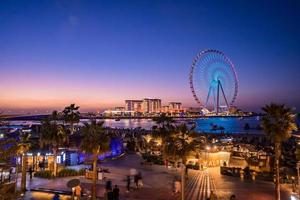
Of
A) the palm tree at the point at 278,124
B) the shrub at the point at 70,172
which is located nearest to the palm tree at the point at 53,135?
the shrub at the point at 70,172

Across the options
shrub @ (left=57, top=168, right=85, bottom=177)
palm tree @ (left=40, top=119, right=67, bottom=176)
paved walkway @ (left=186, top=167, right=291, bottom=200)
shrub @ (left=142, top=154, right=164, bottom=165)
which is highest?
palm tree @ (left=40, top=119, right=67, bottom=176)

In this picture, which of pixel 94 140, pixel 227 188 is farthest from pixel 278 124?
pixel 94 140

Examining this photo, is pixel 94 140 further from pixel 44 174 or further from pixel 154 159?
pixel 154 159

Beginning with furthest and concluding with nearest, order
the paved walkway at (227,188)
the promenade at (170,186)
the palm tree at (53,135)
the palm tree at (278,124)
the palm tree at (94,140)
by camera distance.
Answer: the palm tree at (53,135) < the paved walkway at (227,188) < the promenade at (170,186) < the palm tree at (278,124) < the palm tree at (94,140)

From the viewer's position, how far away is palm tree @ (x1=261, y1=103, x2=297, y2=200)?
67.3ft

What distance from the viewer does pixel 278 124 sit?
20.7 meters

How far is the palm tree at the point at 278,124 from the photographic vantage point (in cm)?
2050

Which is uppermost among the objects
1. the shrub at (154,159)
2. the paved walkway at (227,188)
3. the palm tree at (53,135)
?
the palm tree at (53,135)

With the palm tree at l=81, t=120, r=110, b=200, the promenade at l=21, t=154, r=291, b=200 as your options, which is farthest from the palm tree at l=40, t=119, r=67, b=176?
the palm tree at l=81, t=120, r=110, b=200

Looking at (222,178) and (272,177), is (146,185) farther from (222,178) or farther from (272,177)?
(272,177)

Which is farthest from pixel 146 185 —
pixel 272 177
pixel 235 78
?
pixel 235 78

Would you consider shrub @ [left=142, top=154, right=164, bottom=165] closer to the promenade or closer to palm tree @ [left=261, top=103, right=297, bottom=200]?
the promenade

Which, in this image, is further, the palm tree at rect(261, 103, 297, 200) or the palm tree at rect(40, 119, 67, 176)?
the palm tree at rect(40, 119, 67, 176)

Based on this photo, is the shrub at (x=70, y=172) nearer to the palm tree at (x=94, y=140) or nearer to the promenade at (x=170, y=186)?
the promenade at (x=170, y=186)
